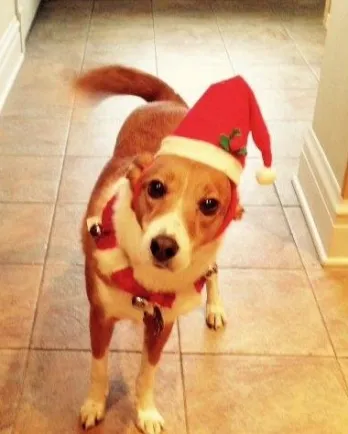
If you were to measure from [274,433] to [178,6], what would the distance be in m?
3.19

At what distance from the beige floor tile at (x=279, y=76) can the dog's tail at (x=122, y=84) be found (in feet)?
4.82

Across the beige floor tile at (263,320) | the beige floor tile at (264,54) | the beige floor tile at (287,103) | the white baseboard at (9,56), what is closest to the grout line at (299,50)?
the beige floor tile at (264,54)

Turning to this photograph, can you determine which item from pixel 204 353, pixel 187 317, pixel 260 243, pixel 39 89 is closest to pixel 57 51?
pixel 39 89

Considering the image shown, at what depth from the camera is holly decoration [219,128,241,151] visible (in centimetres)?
107

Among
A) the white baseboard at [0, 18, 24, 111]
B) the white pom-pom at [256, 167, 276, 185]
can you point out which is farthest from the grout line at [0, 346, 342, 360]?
the white baseboard at [0, 18, 24, 111]

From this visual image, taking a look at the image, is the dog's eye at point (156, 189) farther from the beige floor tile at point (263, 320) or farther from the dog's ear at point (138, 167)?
the beige floor tile at point (263, 320)

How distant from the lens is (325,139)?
6.60ft

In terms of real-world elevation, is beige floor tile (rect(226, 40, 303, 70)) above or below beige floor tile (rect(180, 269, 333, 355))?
below

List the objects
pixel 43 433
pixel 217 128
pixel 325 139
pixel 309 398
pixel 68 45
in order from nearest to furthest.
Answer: pixel 217 128 < pixel 43 433 < pixel 309 398 < pixel 325 139 < pixel 68 45

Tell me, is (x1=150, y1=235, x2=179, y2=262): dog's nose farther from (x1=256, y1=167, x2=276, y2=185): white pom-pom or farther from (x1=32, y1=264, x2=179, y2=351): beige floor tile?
(x1=32, y1=264, x2=179, y2=351): beige floor tile

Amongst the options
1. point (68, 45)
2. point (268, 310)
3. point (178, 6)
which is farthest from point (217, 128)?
point (178, 6)

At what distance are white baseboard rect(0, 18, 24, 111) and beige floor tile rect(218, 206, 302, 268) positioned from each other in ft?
3.93

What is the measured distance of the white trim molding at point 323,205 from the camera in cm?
189

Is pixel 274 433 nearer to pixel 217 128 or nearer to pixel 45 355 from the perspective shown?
pixel 45 355
